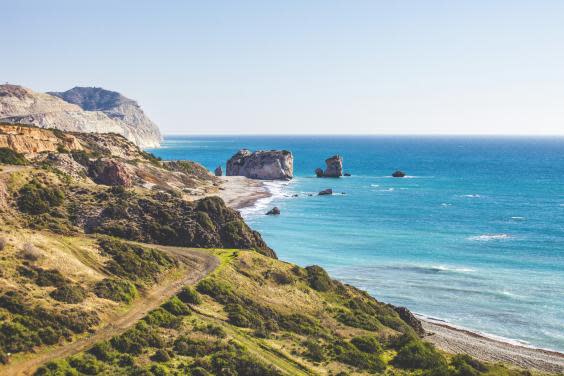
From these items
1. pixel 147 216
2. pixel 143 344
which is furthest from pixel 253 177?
pixel 143 344

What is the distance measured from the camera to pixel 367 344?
1558 inches

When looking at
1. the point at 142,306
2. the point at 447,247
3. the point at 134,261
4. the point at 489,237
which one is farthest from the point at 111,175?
the point at 489,237

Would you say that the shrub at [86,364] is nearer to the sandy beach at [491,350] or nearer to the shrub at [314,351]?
the shrub at [314,351]

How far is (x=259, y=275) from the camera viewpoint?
49.2 metres

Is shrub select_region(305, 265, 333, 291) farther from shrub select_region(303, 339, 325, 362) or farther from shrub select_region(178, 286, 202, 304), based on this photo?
shrub select_region(178, 286, 202, 304)

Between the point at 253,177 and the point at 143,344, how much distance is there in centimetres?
15120

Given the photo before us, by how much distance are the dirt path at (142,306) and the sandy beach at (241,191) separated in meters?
69.9

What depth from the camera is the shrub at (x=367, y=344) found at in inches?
1543

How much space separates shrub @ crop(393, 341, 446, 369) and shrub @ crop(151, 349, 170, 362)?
16928mm

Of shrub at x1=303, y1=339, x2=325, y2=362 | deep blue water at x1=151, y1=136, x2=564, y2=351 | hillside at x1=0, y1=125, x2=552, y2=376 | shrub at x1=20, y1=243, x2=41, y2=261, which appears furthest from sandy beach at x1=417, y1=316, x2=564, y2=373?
shrub at x1=20, y1=243, x2=41, y2=261

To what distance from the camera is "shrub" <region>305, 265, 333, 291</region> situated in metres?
50.9

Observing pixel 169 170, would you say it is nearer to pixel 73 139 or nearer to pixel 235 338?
pixel 73 139

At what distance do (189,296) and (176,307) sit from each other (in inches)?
Answer: 98.8

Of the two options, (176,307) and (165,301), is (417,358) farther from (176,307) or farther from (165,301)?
(165,301)
